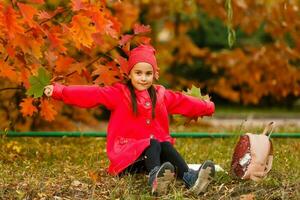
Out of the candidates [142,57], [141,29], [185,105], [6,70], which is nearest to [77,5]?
[141,29]

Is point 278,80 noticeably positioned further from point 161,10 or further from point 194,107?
point 194,107

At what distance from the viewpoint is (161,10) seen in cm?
1380

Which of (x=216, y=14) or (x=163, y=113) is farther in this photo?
(x=216, y=14)

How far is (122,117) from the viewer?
4832 millimetres

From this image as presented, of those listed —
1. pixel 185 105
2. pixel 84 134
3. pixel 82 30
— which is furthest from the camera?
pixel 84 134

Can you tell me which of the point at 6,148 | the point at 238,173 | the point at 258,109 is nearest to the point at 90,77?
the point at 6,148

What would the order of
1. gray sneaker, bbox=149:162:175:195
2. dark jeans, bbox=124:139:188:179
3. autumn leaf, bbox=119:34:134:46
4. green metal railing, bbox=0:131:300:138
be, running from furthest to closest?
green metal railing, bbox=0:131:300:138
autumn leaf, bbox=119:34:134:46
dark jeans, bbox=124:139:188:179
gray sneaker, bbox=149:162:175:195

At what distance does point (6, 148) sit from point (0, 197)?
169cm

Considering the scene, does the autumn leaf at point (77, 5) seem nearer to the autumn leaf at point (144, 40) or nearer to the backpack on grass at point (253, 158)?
the autumn leaf at point (144, 40)

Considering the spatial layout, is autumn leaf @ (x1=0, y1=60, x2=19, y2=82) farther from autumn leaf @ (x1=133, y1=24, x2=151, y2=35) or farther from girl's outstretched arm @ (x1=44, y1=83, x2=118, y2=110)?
autumn leaf @ (x1=133, y1=24, x2=151, y2=35)

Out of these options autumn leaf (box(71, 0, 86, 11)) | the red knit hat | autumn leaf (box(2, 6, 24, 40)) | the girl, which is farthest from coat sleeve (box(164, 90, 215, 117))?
autumn leaf (box(2, 6, 24, 40))

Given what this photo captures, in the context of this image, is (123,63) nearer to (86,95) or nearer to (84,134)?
(86,95)

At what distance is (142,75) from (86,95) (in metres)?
0.39

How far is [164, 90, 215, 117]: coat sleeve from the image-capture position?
5.05 metres
